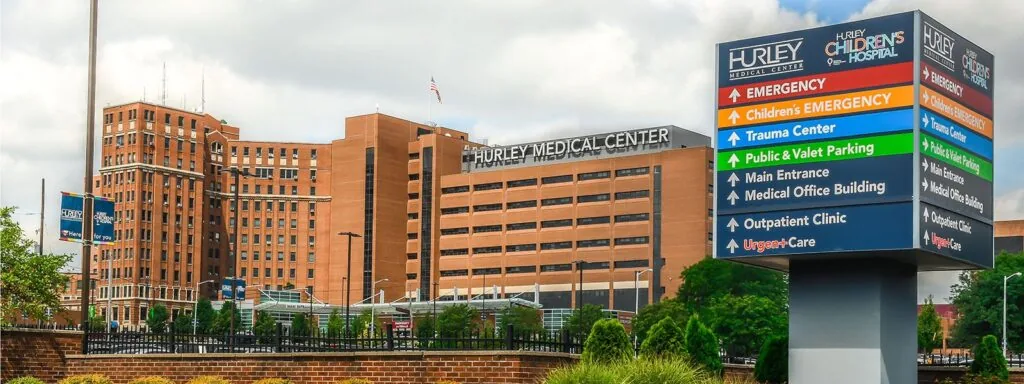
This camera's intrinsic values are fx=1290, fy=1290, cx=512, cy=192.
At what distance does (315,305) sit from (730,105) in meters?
148

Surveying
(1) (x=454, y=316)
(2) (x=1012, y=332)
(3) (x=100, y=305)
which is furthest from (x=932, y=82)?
(3) (x=100, y=305)

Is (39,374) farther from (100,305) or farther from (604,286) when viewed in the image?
(100,305)

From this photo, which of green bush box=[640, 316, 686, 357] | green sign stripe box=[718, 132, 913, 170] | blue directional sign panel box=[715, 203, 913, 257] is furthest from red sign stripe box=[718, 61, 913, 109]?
green bush box=[640, 316, 686, 357]

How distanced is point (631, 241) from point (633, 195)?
5.72 m

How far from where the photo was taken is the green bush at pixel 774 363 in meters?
34.7

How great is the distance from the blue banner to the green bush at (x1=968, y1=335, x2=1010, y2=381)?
7759 millimetres

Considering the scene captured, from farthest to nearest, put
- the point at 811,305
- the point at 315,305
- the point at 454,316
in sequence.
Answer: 1. the point at 315,305
2. the point at 454,316
3. the point at 811,305

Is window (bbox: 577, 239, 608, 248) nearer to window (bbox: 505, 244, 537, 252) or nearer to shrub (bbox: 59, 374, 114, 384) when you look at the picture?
window (bbox: 505, 244, 537, 252)

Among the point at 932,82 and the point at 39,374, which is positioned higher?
the point at 932,82

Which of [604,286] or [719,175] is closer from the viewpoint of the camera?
[719,175]

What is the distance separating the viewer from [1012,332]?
101 meters

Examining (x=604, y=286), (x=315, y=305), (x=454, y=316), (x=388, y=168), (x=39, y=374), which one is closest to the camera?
(x=39, y=374)

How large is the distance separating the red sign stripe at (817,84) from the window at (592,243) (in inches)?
5150

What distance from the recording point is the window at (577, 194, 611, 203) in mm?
161500
